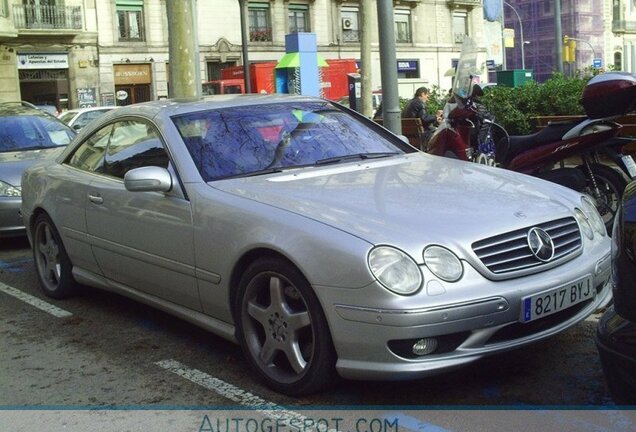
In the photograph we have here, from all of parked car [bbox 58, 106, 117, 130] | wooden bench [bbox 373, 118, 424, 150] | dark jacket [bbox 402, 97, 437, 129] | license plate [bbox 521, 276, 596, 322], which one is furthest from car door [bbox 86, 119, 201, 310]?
parked car [bbox 58, 106, 117, 130]

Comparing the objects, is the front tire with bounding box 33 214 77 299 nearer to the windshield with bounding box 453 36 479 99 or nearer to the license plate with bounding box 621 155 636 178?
the license plate with bounding box 621 155 636 178

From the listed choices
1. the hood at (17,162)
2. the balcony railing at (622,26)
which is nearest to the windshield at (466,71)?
the hood at (17,162)

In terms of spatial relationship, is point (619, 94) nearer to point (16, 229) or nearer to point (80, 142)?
point (80, 142)

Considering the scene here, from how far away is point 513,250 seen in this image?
12.1 feet

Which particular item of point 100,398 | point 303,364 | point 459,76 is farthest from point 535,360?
point 459,76

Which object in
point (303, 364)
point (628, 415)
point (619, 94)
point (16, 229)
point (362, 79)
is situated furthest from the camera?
point (362, 79)

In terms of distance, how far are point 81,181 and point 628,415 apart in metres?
3.78

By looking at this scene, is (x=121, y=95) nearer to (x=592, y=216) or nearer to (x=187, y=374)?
(x=187, y=374)

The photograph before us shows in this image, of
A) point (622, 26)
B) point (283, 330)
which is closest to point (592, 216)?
point (283, 330)

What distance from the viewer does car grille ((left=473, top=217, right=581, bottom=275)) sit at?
3627mm

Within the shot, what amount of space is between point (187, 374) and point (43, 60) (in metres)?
33.4

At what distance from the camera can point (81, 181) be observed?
18.4 ft

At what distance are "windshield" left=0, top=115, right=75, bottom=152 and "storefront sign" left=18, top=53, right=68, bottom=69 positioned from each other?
2645 centimetres

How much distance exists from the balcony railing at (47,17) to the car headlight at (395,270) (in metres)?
33.6
